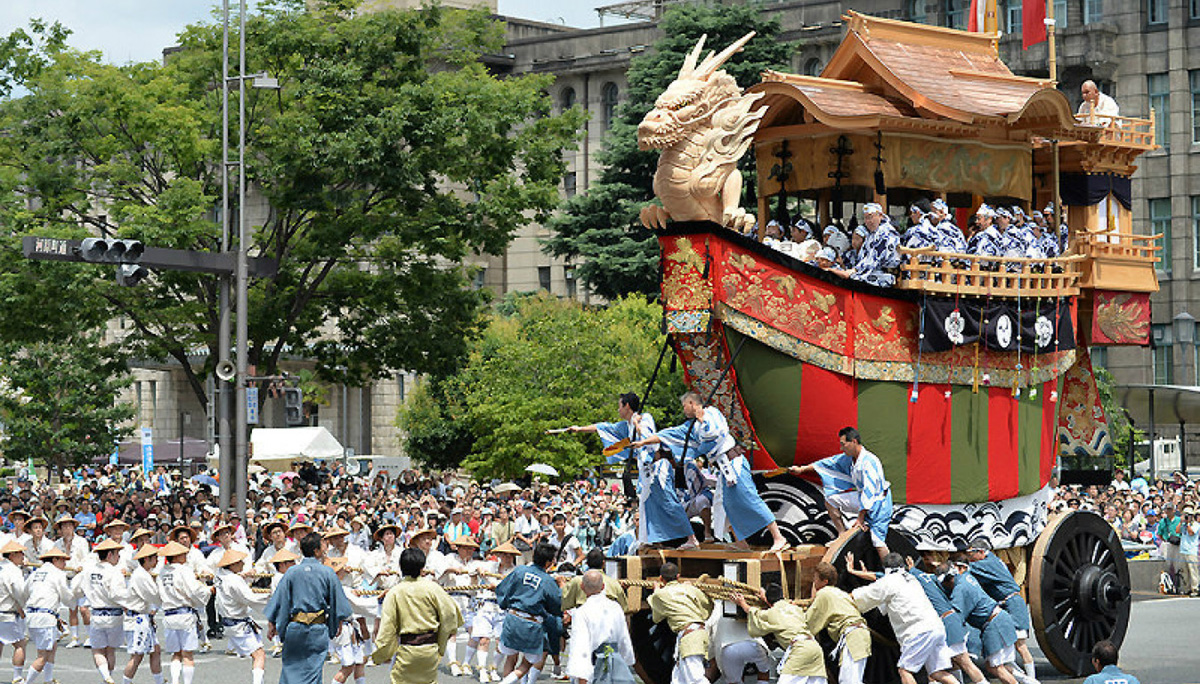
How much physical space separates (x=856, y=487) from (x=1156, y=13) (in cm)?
4872

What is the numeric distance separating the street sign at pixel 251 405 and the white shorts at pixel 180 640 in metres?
11.5

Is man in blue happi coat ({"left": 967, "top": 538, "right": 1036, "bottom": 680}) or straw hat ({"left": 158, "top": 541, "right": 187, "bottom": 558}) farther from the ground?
straw hat ({"left": 158, "top": 541, "right": 187, "bottom": 558})

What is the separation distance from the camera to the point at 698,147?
1666 centimetres

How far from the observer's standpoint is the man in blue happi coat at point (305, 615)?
14.7 meters

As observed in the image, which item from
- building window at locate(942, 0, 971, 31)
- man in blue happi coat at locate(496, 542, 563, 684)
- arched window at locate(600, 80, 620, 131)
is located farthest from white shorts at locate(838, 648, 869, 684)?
arched window at locate(600, 80, 620, 131)

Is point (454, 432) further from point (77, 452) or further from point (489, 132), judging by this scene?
point (489, 132)

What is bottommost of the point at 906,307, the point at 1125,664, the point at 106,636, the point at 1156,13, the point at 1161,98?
Answer: the point at 1125,664

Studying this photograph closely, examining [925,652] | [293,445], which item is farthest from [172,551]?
[293,445]

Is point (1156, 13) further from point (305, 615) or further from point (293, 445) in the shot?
point (305, 615)

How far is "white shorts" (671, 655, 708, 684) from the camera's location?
50.4 ft

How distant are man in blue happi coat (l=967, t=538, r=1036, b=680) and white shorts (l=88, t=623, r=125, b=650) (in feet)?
28.3

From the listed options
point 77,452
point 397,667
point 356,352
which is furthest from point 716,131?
point 77,452

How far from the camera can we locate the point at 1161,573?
99.5ft

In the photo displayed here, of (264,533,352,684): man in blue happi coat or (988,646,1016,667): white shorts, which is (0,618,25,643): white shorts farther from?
(988,646,1016,667): white shorts
